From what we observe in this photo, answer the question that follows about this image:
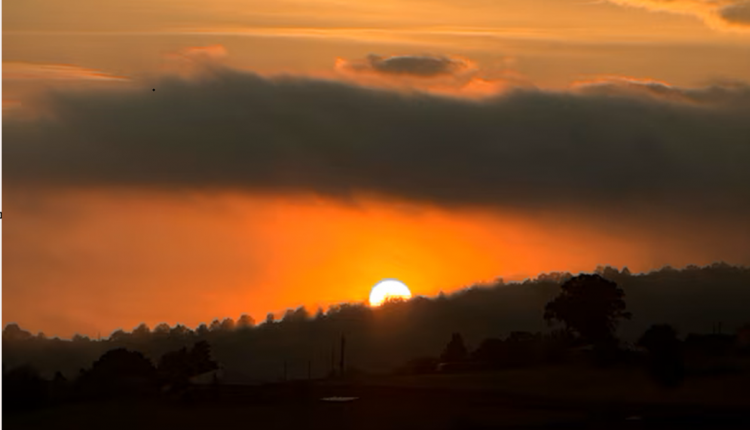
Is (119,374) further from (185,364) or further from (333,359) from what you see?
(333,359)

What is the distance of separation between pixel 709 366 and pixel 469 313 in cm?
6061

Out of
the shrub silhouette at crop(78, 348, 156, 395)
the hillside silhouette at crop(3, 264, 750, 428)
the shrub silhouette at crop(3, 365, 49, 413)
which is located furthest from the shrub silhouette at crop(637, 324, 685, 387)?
the shrub silhouette at crop(3, 365, 49, 413)

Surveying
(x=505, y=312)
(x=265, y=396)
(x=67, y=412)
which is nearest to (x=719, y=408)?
(x=265, y=396)

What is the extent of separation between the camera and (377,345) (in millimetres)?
131625

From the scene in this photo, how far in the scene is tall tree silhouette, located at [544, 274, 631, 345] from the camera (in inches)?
4505

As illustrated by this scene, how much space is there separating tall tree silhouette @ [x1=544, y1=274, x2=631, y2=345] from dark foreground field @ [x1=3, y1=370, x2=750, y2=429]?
2486 cm

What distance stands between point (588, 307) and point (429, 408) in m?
43.0

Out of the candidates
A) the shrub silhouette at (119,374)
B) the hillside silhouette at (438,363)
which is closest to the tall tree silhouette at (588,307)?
the hillside silhouette at (438,363)

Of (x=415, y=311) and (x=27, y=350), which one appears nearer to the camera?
(x=27, y=350)

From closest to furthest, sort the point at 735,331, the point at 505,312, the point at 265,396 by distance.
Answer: the point at 265,396
the point at 735,331
the point at 505,312

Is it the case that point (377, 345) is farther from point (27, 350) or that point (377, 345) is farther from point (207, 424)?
point (207, 424)

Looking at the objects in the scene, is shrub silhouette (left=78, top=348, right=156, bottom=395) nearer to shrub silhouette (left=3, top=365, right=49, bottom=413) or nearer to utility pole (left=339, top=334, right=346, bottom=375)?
shrub silhouette (left=3, top=365, right=49, bottom=413)

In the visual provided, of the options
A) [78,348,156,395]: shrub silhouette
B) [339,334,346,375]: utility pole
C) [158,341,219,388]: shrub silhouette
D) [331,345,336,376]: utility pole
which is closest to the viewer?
[78,348,156,395]: shrub silhouette

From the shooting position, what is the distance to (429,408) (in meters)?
79.1
